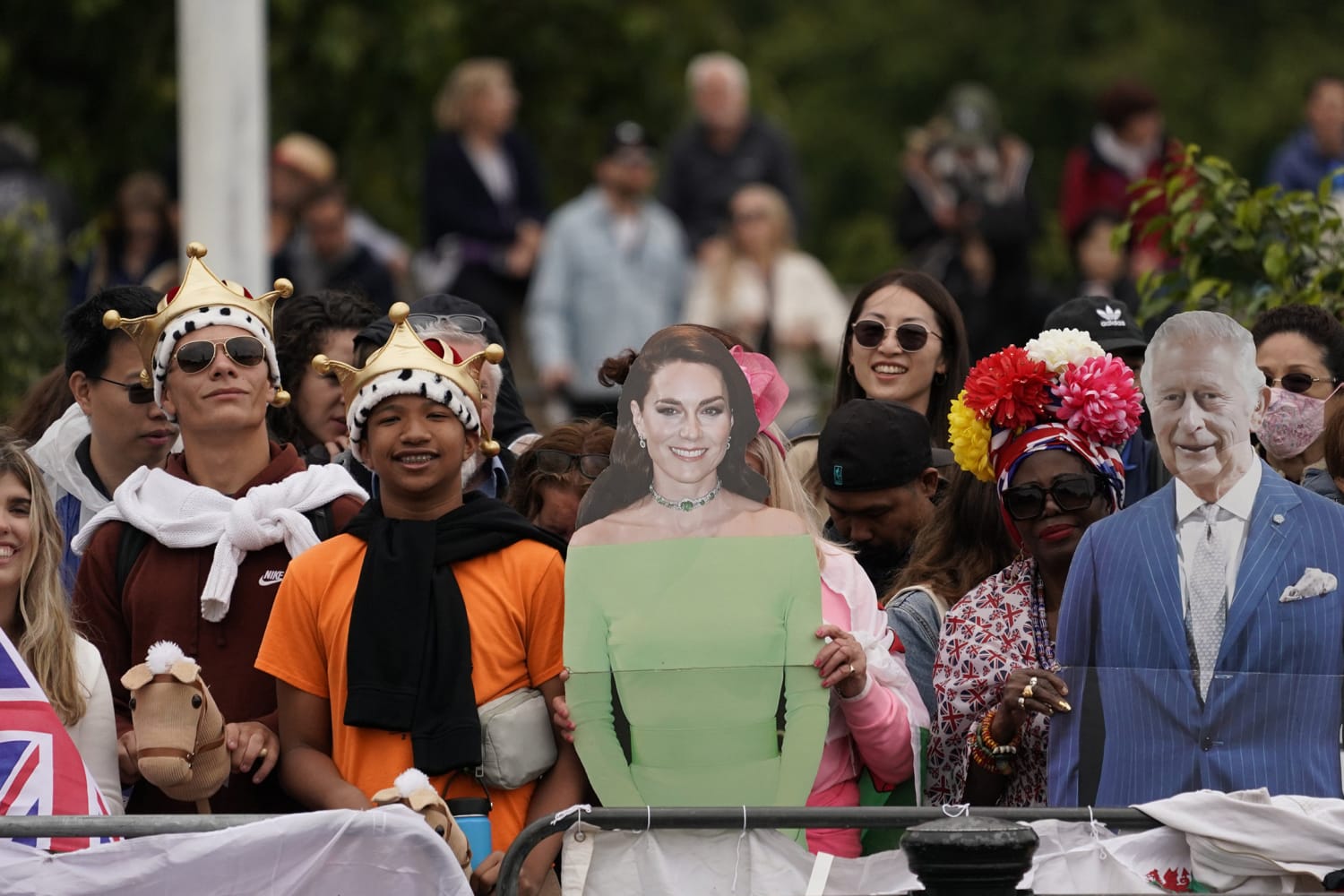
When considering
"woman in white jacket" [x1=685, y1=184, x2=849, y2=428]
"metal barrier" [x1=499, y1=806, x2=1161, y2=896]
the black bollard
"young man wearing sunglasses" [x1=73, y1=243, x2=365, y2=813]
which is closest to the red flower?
"metal barrier" [x1=499, y1=806, x2=1161, y2=896]

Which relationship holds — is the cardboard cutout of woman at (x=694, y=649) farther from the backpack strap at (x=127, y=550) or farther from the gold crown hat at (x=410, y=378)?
the backpack strap at (x=127, y=550)

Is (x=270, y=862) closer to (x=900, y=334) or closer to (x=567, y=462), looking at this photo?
(x=567, y=462)

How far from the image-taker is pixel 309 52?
700 inches

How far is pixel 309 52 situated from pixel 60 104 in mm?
1762

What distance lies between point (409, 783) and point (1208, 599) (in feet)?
6.25

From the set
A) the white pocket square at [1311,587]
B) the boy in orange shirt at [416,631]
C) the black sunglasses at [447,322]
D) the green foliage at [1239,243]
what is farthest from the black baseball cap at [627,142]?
the white pocket square at [1311,587]

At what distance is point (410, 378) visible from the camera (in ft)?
20.4

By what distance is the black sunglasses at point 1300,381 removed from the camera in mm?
7250

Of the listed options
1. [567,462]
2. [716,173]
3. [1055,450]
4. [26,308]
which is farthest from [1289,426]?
[716,173]

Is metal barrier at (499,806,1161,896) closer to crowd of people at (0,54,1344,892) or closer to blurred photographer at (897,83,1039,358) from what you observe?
crowd of people at (0,54,1344,892)

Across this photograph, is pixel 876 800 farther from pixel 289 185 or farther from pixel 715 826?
pixel 289 185

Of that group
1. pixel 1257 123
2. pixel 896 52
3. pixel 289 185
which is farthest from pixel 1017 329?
pixel 896 52

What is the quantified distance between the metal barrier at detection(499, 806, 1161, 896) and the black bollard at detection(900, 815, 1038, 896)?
0.27m

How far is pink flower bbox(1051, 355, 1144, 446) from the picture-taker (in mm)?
6414
